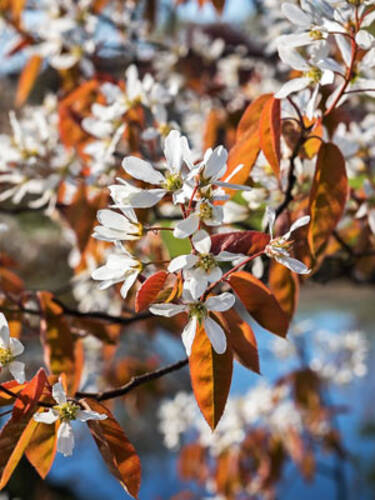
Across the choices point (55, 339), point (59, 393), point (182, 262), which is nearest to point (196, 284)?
point (182, 262)

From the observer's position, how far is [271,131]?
1.32 feet

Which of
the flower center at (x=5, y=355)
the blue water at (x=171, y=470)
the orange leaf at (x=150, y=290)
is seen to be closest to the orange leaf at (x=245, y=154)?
the orange leaf at (x=150, y=290)

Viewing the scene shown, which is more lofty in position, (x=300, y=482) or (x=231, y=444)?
(x=231, y=444)

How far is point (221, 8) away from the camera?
2.50ft

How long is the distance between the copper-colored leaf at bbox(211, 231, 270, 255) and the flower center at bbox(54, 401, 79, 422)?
15cm

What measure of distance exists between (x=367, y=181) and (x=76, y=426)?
247cm

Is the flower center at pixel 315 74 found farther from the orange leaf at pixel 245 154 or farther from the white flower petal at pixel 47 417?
the white flower petal at pixel 47 417

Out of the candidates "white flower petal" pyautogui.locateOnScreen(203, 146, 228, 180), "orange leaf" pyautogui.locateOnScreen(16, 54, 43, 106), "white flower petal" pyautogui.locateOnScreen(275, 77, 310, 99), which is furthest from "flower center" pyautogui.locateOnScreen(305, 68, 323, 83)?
"orange leaf" pyautogui.locateOnScreen(16, 54, 43, 106)

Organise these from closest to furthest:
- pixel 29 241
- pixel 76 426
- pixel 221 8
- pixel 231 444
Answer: pixel 221 8
pixel 231 444
pixel 76 426
pixel 29 241

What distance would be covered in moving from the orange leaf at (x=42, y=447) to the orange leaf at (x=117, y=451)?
0.03m

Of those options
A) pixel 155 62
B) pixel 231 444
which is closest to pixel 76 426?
pixel 231 444

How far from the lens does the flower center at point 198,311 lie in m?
0.36

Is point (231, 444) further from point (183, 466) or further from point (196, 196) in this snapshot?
point (196, 196)

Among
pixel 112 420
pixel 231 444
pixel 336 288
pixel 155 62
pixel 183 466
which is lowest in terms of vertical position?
pixel 336 288
